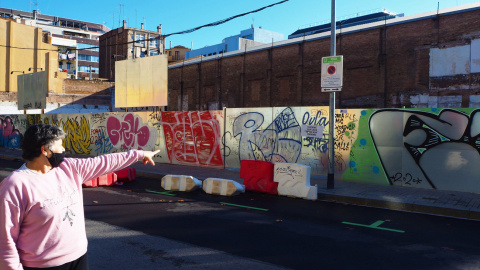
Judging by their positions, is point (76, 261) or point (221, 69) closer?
point (76, 261)

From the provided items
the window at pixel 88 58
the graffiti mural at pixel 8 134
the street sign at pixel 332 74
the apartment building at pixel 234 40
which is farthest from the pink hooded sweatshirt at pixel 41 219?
the window at pixel 88 58

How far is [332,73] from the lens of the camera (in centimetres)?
1129

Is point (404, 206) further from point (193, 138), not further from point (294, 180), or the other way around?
point (193, 138)

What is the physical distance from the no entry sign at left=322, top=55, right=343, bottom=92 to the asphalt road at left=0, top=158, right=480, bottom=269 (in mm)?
3301

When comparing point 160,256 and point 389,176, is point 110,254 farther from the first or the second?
point 389,176

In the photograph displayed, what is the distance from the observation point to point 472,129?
1064cm

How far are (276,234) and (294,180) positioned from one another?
13.0 ft

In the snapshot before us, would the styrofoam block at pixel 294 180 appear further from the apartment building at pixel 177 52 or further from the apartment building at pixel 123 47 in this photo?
the apartment building at pixel 177 52

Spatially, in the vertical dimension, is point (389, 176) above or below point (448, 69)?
below

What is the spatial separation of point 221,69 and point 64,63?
56476mm

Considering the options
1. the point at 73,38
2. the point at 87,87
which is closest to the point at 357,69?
the point at 87,87

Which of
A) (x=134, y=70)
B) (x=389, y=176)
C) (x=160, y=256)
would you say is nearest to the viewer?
(x=160, y=256)

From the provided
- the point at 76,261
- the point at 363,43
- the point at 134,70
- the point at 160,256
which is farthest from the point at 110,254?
the point at 363,43

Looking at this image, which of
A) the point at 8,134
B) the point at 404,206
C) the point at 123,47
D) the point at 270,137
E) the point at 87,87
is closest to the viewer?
the point at 404,206
